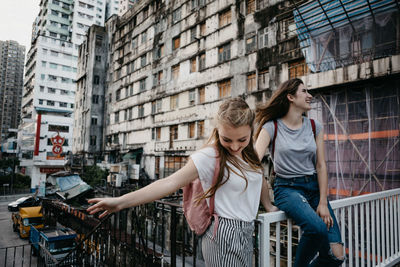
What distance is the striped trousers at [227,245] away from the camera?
1769 millimetres

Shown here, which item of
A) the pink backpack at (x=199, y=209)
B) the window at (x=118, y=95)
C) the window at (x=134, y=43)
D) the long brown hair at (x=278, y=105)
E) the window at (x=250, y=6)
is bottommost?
the pink backpack at (x=199, y=209)

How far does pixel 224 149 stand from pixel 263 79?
1575cm

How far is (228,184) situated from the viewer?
184 centimetres

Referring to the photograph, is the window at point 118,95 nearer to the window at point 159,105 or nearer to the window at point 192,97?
the window at point 159,105

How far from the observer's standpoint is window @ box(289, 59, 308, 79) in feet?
47.2

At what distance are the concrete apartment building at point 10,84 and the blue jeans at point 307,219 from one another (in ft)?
366

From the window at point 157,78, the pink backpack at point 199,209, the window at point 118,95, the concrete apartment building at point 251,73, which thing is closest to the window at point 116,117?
the concrete apartment building at point 251,73

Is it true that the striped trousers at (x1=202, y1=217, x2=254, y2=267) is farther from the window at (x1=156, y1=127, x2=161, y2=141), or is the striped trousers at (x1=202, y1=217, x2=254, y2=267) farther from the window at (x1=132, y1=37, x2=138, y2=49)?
the window at (x1=132, y1=37, x2=138, y2=49)

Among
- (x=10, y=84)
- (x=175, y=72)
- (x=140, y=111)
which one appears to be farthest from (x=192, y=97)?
(x=10, y=84)

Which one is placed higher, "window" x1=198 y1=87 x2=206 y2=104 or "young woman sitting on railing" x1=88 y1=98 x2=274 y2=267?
"window" x1=198 y1=87 x2=206 y2=104

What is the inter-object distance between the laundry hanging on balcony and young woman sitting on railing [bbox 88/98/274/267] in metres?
11.2

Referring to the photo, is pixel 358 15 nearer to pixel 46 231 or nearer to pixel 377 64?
pixel 377 64

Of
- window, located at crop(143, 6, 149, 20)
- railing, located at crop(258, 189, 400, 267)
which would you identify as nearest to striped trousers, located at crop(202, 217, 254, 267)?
railing, located at crop(258, 189, 400, 267)

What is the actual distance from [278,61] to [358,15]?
539 cm
